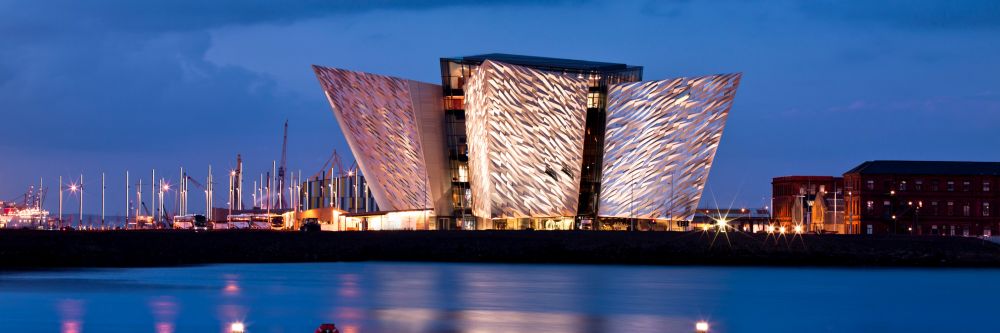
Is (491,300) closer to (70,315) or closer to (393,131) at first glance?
(70,315)

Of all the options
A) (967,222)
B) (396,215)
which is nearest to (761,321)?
(396,215)

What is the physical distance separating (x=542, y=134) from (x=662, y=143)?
7.70 metres

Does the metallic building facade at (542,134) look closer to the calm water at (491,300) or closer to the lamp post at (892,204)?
the calm water at (491,300)

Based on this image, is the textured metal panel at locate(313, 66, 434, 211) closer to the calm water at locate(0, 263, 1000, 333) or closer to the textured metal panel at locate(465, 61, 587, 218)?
the textured metal panel at locate(465, 61, 587, 218)

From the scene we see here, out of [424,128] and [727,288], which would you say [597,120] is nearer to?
[424,128]

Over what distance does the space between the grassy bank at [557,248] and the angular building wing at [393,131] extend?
8.87m

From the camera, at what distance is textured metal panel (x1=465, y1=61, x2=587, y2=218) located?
88875mm

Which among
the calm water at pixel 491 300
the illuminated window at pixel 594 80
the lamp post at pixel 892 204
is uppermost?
the illuminated window at pixel 594 80

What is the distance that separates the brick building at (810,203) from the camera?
12729 cm

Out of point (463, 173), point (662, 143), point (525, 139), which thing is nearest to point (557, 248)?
point (525, 139)

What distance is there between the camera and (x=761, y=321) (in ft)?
154

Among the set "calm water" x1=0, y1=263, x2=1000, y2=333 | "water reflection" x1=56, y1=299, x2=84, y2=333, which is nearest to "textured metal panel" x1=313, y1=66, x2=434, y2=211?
"calm water" x1=0, y1=263, x2=1000, y2=333

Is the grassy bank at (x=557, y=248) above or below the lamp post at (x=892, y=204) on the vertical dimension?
below

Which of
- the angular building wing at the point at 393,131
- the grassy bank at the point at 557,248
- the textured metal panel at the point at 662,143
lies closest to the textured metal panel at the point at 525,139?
the textured metal panel at the point at 662,143
